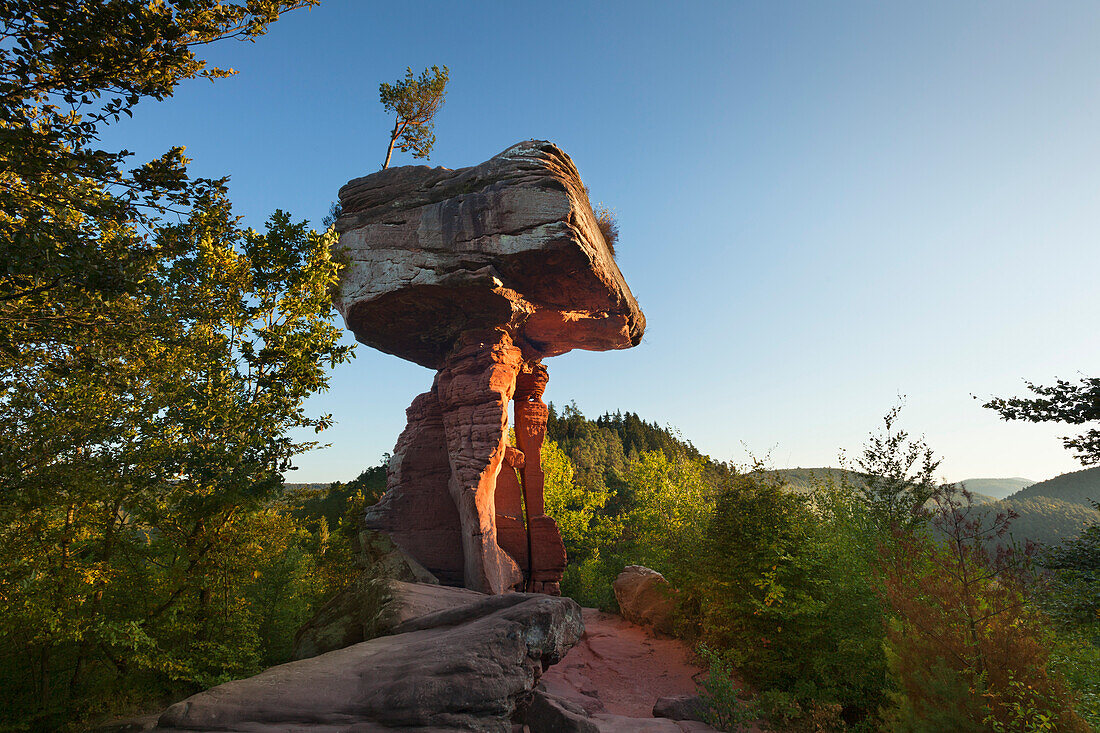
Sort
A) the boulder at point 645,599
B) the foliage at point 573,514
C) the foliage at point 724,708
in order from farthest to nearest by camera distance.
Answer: the foliage at point 573,514 < the boulder at point 645,599 < the foliage at point 724,708

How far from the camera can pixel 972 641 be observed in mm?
5480

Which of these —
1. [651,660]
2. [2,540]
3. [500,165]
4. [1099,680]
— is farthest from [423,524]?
[1099,680]

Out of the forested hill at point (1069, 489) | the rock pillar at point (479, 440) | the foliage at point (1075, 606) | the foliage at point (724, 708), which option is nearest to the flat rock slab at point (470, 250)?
the rock pillar at point (479, 440)

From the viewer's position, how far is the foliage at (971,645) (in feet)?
16.8

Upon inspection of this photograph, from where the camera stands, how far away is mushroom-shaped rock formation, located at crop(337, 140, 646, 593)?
11984 millimetres

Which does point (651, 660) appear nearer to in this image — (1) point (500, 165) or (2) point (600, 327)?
(2) point (600, 327)

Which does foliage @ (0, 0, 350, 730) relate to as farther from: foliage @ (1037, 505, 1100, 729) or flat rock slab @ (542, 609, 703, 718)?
foliage @ (1037, 505, 1100, 729)

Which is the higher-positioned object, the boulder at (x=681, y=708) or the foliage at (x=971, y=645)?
the foliage at (x=971, y=645)

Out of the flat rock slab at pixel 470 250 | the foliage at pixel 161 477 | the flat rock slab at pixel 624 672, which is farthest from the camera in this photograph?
the flat rock slab at pixel 470 250

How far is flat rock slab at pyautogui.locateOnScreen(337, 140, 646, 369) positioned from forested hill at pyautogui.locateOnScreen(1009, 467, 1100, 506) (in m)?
62.5

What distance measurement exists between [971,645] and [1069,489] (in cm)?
7222

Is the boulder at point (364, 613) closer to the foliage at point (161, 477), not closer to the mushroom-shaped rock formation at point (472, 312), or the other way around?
the foliage at point (161, 477)

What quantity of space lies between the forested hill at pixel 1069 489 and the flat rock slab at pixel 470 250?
205 feet

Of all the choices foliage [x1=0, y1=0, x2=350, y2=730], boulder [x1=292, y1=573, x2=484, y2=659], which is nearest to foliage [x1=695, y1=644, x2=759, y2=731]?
boulder [x1=292, y1=573, x2=484, y2=659]
